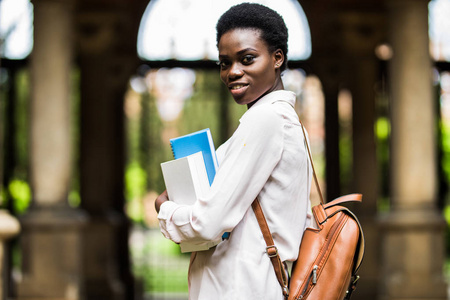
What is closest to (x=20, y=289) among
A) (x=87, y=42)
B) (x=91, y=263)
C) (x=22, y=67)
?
(x=91, y=263)

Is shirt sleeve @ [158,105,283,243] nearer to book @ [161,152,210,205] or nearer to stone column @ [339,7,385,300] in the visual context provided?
book @ [161,152,210,205]

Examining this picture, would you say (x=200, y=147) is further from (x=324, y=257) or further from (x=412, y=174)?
(x=412, y=174)

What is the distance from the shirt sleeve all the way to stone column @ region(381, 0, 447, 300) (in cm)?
622

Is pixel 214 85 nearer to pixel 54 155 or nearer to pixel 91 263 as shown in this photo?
pixel 91 263

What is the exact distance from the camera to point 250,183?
6.16ft

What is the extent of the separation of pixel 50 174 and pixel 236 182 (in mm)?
6114

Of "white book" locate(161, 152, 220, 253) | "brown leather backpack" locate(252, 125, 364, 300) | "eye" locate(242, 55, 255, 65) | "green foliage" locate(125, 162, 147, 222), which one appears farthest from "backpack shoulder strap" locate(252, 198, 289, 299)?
"green foliage" locate(125, 162, 147, 222)

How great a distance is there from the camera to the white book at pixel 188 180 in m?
1.93

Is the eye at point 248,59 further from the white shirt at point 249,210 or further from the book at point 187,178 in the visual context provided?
the book at point 187,178

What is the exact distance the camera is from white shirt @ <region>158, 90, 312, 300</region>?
73.1 inches

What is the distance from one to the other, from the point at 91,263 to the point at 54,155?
3.81 metres

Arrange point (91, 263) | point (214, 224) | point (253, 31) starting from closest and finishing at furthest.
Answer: point (214, 224)
point (253, 31)
point (91, 263)

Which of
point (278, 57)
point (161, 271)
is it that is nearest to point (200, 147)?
point (278, 57)

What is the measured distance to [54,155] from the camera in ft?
25.2
